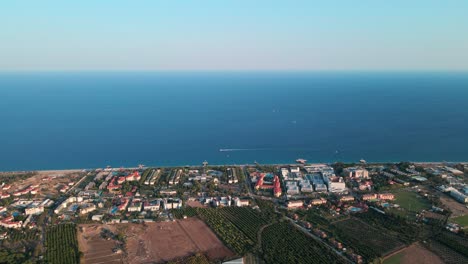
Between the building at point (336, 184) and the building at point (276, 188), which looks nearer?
the building at point (276, 188)

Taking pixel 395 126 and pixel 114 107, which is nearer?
pixel 395 126

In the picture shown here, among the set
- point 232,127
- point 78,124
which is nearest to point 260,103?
point 232,127

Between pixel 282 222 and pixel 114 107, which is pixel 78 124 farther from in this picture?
pixel 282 222

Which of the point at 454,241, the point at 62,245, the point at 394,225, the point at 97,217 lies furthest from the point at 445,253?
the point at 62,245

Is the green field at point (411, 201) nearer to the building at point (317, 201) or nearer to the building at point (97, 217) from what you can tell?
the building at point (317, 201)

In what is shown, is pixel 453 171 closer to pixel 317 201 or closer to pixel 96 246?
pixel 317 201

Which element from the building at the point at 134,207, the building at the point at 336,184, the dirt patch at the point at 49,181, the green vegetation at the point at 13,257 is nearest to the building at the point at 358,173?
the building at the point at 336,184
